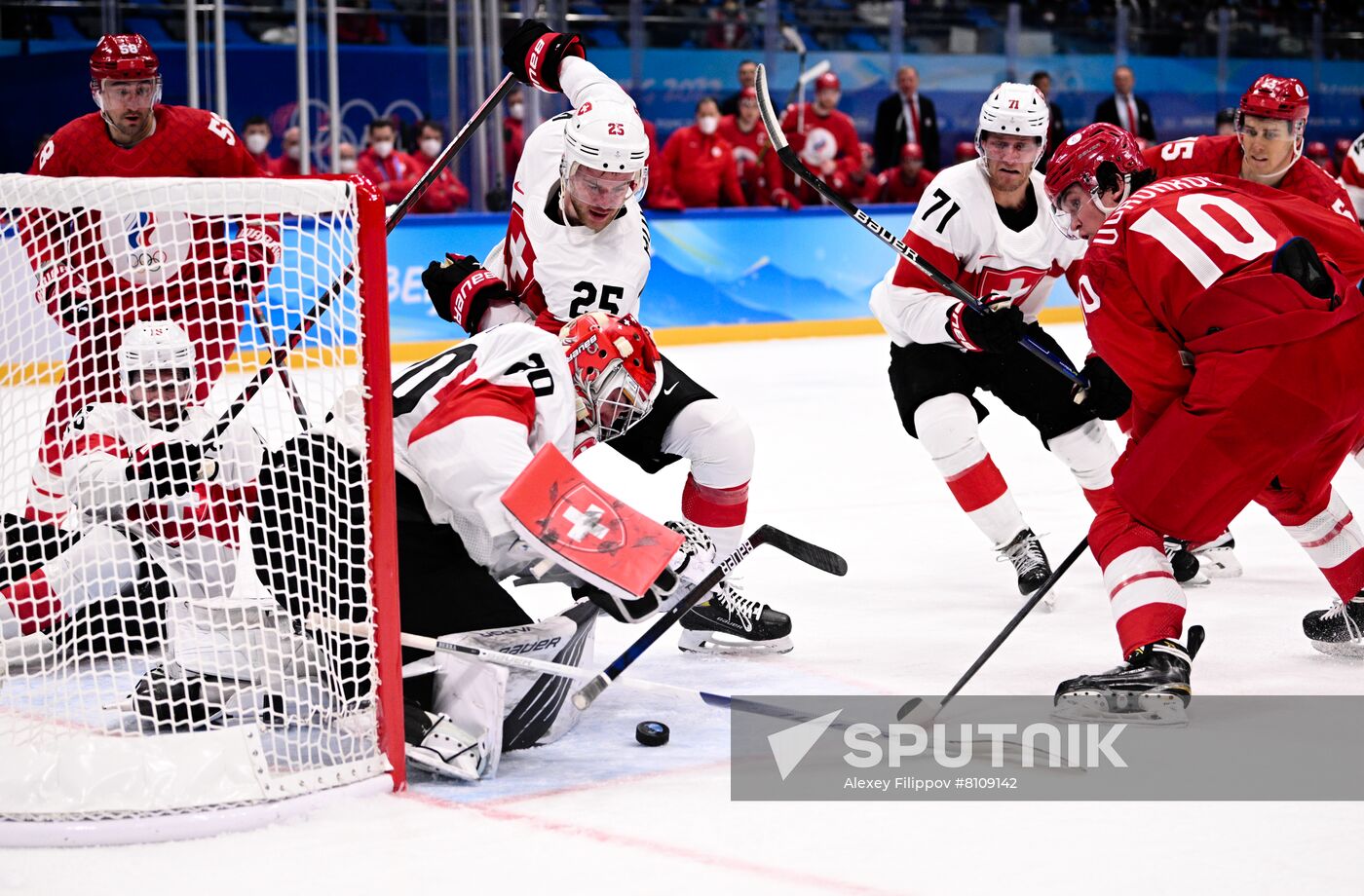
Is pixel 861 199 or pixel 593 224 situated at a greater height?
pixel 593 224

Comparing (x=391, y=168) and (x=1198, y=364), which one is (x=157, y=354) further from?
(x=391, y=168)

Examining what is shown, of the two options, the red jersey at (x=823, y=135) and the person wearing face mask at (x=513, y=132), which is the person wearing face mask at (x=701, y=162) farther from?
the person wearing face mask at (x=513, y=132)

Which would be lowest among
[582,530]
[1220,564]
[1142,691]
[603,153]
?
[1220,564]

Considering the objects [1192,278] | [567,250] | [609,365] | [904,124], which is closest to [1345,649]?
[1192,278]

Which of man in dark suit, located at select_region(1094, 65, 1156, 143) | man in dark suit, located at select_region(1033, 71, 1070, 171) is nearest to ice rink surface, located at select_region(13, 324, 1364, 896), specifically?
man in dark suit, located at select_region(1033, 71, 1070, 171)

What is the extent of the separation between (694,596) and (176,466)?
3.26ft

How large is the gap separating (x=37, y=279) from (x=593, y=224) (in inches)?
43.7

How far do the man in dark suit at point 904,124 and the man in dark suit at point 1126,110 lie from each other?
129cm

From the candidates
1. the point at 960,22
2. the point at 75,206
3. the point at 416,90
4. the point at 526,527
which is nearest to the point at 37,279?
the point at 75,206

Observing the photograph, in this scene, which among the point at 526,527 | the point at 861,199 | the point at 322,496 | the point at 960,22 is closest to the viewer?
the point at 526,527

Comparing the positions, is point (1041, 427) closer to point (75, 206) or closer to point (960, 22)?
point (75, 206)

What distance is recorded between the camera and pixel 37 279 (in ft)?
9.73

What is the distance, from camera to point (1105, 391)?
3.25 metres

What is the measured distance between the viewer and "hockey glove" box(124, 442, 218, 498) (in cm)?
303
